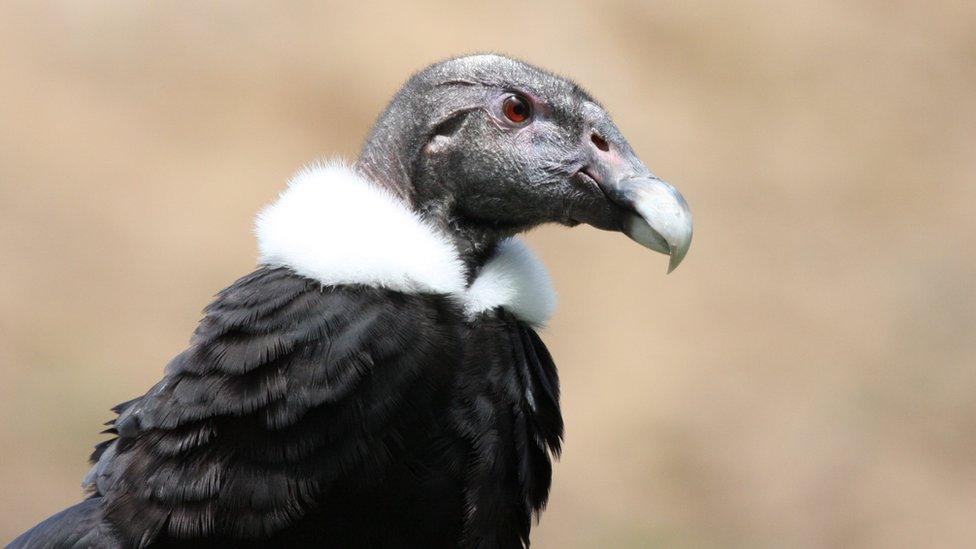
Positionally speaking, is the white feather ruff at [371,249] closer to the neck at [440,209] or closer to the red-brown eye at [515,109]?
the neck at [440,209]

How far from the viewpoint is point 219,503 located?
111 inches

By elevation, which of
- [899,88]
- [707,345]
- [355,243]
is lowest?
[355,243]

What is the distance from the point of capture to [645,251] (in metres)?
9.71

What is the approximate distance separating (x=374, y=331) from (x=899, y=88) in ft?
27.8

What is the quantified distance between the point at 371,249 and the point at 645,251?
6.94 metres

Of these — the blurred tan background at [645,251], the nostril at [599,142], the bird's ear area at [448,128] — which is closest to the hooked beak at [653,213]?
the nostril at [599,142]

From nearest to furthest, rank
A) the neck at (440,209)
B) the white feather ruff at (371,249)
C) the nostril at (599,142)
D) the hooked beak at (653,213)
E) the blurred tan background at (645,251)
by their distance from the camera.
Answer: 1. the white feather ruff at (371,249)
2. the hooked beak at (653,213)
3. the neck at (440,209)
4. the nostril at (599,142)
5. the blurred tan background at (645,251)

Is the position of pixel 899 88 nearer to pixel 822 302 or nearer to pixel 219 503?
pixel 822 302

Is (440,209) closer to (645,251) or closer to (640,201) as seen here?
(640,201)

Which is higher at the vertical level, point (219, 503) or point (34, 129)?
point (34, 129)

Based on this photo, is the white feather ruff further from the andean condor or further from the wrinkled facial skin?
the wrinkled facial skin

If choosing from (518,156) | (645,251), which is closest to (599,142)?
(518,156)

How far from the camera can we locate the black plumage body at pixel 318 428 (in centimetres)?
283

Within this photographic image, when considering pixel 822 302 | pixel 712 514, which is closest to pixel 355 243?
pixel 712 514
